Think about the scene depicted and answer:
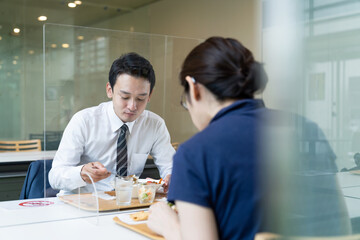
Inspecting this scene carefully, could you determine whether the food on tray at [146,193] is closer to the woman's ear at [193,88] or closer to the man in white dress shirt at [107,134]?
the man in white dress shirt at [107,134]

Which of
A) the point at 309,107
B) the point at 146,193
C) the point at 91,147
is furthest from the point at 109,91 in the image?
the point at 309,107

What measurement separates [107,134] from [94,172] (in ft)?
0.67

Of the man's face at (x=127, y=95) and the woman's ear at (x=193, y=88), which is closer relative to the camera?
the woman's ear at (x=193, y=88)

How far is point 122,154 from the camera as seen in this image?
197cm

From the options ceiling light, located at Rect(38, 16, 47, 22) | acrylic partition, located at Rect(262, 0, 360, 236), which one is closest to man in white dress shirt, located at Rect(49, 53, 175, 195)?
acrylic partition, located at Rect(262, 0, 360, 236)

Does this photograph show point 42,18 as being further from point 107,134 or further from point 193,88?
point 193,88

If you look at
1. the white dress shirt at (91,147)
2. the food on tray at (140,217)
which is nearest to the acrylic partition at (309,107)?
the food on tray at (140,217)

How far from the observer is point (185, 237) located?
932mm

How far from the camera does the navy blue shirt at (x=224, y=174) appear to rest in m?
0.91

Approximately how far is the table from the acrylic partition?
974 millimetres

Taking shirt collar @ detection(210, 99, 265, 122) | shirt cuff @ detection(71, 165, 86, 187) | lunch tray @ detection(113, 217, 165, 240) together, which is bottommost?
lunch tray @ detection(113, 217, 165, 240)

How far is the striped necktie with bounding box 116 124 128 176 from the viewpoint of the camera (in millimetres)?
1946

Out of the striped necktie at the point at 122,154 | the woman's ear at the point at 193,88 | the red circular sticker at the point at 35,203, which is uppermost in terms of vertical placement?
the woman's ear at the point at 193,88

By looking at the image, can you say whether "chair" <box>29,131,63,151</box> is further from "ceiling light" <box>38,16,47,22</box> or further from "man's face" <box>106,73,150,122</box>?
"ceiling light" <box>38,16,47,22</box>
